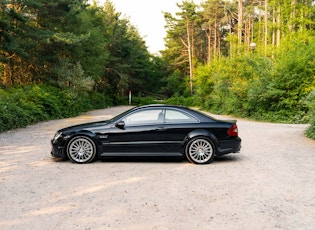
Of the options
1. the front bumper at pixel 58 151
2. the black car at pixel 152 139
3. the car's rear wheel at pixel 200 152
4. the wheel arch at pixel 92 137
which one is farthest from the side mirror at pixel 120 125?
the car's rear wheel at pixel 200 152

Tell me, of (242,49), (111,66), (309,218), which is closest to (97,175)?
(309,218)

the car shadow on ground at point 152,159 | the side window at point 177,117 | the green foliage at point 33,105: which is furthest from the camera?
the green foliage at point 33,105

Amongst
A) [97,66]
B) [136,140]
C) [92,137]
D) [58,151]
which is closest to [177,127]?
[136,140]

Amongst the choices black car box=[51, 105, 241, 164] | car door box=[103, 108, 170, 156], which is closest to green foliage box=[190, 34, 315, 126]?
black car box=[51, 105, 241, 164]

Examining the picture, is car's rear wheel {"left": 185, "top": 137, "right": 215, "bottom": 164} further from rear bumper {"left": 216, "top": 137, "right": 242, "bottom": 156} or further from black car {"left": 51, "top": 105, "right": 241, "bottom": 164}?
rear bumper {"left": 216, "top": 137, "right": 242, "bottom": 156}

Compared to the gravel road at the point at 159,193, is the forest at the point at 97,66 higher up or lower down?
higher up

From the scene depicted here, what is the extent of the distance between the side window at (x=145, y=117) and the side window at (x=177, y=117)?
146 mm

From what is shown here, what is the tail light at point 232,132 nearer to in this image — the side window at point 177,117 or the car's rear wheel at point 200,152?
the car's rear wheel at point 200,152

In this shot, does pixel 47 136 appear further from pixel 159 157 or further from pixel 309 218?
pixel 309 218

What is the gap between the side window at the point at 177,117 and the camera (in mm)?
8359

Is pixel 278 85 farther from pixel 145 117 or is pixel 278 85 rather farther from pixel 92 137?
pixel 92 137

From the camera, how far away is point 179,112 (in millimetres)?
8438

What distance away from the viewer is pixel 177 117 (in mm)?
8391

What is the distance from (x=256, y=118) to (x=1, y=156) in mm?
17853
